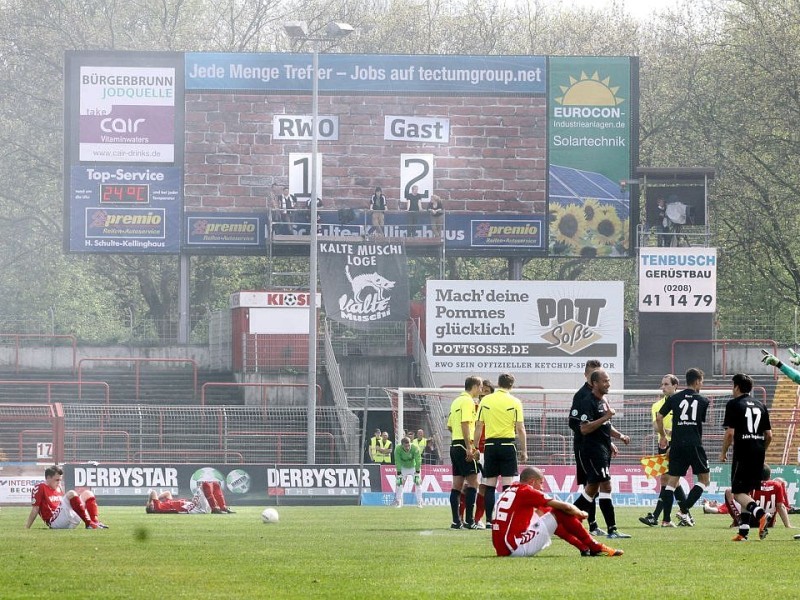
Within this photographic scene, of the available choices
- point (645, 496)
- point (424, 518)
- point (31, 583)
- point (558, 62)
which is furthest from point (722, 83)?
point (31, 583)

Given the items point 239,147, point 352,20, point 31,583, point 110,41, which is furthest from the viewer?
point 352,20

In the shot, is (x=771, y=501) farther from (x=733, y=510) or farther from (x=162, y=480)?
(x=162, y=480)

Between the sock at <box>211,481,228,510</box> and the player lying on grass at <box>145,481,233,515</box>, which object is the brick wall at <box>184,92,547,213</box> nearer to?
the sock at <box>211,481,228,510</box>

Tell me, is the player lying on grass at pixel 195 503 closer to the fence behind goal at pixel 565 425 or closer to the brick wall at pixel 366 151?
the fence behind goal at pixel 565 425

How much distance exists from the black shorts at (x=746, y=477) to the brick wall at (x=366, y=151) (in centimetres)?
2551

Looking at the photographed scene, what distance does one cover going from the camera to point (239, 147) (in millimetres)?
41562

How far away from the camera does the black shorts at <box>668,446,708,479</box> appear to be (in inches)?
764

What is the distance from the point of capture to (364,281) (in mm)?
41719

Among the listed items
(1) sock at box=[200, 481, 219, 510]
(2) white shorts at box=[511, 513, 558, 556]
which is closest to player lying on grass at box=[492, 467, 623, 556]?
(2) white shorts at box=[511, 513, 558, 556]

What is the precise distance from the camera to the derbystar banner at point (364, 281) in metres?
41.7

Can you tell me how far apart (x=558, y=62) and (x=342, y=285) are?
812 cm

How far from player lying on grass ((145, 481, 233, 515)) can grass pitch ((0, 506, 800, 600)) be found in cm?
623

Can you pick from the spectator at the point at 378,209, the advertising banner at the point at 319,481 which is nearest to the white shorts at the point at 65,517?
the advertising banner at the point at 319,481

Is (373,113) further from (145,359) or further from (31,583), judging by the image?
(31,583)
